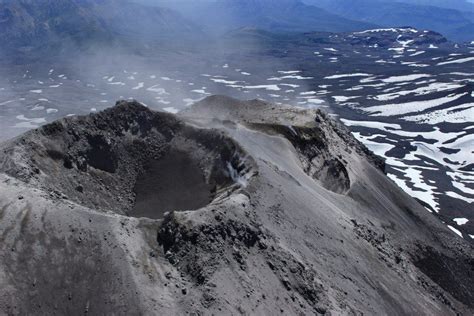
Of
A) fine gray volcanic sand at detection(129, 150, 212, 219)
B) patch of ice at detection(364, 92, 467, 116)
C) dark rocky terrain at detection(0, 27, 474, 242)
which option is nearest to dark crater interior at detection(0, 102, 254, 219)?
fine gray volcanic sand at detection(129, 150, 212, 219)

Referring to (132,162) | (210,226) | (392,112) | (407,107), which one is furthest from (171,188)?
(407,107)

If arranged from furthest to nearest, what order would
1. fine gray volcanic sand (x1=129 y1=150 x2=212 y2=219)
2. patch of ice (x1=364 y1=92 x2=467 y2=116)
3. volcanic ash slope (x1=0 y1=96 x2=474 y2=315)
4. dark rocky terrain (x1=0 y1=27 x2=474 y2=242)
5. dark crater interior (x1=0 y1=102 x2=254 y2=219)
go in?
1. patch of ice (x1=364 y1=92 x2=467 y2=116)
2. dark rocky terrain (x1=0 y1=27 x2=474 y2=242)
3. fine gray volcanic sand (x1=129 y1=150 x2=212 y2=219)
4. dark crater interior (x1=0 y1=102 x2=254 y2=219)
5. volcanic ash slope (x1=0 y1=96 x2=474 y2=315)

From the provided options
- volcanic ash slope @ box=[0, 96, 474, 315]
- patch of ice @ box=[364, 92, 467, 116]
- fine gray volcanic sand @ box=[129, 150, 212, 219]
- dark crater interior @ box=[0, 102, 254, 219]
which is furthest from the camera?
patch of ice @ box=[364, 92, 467, 116]

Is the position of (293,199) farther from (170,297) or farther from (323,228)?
(170,297)

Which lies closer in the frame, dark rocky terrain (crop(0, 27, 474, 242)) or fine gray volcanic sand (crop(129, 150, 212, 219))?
fine gray volcanic sand (crop(129, 150, 212, 219))

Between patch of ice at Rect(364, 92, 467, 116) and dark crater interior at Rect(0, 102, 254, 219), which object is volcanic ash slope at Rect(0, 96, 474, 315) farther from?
patch of ice at Rect(364, 92, 467, 116)

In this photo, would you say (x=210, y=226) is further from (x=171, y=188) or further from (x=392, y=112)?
(x=392, y=112)

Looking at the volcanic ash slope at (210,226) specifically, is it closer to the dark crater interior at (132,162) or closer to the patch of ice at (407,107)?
the dark crater interior at (132,162)
